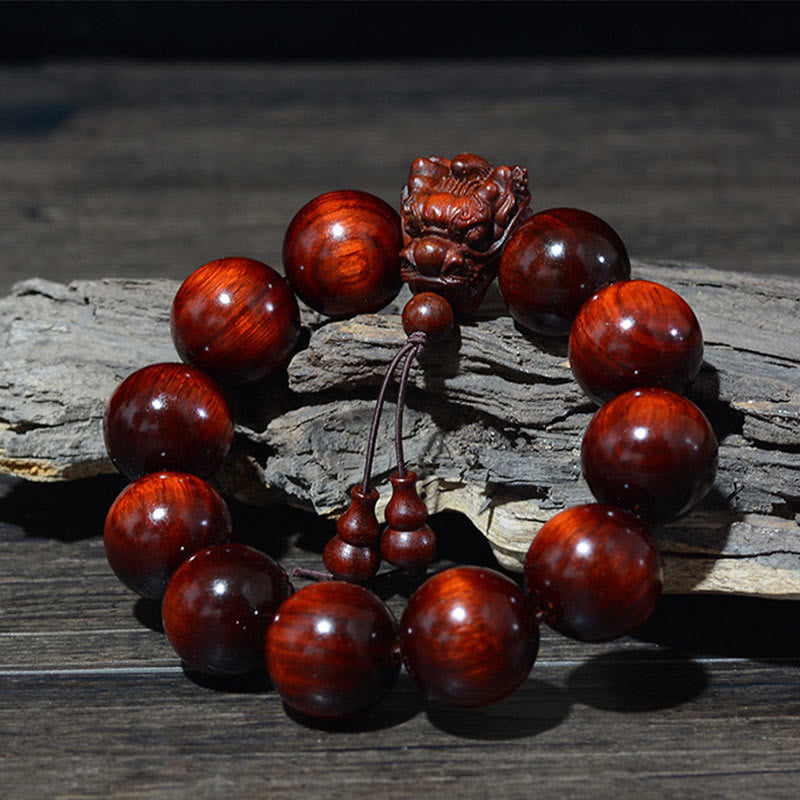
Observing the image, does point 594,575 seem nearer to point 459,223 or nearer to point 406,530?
point 406,530

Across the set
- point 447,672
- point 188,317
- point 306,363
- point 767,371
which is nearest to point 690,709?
point 447,672

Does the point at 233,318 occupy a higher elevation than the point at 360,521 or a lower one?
higher

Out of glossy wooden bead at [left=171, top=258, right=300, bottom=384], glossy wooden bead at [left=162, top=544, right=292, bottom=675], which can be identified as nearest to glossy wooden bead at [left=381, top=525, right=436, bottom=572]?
glossy wooden bead at [left=162, top=544, right=292, bottom=675]

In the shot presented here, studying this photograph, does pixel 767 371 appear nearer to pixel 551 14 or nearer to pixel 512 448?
pixel 512 448

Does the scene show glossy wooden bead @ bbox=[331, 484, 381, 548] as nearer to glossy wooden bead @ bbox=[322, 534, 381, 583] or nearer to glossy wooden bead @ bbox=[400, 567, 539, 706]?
glossy wooden bead @ bbox=[322, 534, 381, 583]

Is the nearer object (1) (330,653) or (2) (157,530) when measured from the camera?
(1) (330,653)

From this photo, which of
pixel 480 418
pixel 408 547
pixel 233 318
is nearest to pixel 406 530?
pixel 408 547

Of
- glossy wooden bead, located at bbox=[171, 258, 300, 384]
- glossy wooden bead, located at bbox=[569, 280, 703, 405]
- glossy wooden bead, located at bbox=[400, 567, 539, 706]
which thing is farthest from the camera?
glossy wooden bead, located at bbox=[171, 258, 300, 384]
